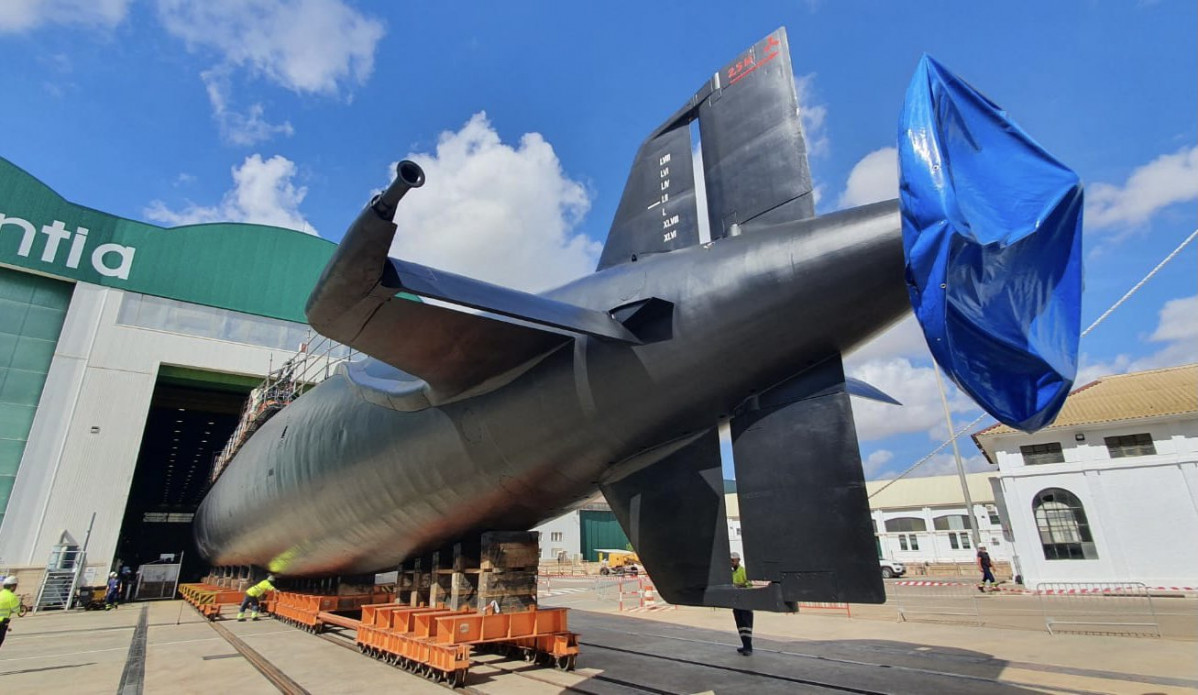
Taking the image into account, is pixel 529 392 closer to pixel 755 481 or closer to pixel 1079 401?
pixel 755 481

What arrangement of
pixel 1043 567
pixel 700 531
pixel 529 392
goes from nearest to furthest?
1. pixel 700 531
2. pixel 529 392
3. pixel 1043 567

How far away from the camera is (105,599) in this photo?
55.4 ft

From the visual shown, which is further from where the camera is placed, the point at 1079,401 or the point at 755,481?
the point at 1079,401

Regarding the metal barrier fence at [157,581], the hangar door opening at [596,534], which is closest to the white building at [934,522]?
the hangar door opening at [596,534]

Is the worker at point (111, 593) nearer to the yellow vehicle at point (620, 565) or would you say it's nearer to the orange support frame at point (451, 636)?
the orange support frame at point (451, 636)

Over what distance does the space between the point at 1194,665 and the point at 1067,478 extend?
51.2ft

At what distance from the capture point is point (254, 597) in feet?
43.2

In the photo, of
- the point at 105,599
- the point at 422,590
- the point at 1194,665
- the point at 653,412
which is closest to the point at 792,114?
the point at 653,412

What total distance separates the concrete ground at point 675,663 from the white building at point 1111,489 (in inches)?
473

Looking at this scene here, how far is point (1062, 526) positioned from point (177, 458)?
1728 inches

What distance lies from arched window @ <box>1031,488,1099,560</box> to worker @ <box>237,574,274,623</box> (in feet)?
79.3

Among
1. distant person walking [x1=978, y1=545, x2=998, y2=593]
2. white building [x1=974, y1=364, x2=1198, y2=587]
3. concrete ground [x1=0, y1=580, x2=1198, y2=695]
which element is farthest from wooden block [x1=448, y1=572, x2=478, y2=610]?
white building [x1=974, y1=364, x2=1198, y2=587]

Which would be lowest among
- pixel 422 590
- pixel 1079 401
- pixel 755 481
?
pixel 422 590

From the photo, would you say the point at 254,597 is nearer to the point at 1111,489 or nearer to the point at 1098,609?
the point at 1098,609
